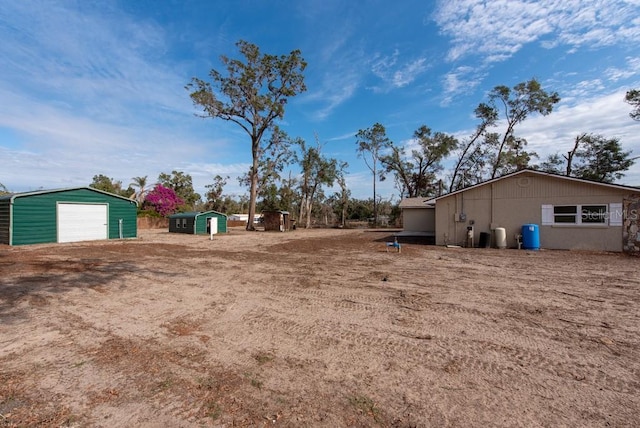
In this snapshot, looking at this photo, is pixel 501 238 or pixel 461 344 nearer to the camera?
pixel 461 344

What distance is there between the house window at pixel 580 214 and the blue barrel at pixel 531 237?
706mm

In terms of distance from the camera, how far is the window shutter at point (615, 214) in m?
12.6

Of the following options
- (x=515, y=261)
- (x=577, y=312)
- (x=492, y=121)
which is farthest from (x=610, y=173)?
(x=577, y=312)

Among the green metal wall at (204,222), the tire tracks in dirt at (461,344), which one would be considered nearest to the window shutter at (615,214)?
the tire tracks in dirt at (461,344)

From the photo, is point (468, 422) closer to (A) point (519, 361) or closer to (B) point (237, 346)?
(A) point (519, 361)

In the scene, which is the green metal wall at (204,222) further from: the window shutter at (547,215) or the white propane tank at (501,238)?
the window shutter at (547,215)

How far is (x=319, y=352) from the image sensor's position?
3541mm

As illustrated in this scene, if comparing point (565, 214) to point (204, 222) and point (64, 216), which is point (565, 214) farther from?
point (64, 216)

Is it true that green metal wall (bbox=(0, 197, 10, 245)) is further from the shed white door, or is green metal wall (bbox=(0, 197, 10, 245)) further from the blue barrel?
the blue barrel

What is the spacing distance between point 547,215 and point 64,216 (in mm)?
24850

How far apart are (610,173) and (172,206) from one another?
1966 inches

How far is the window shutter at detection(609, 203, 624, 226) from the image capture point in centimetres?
1260

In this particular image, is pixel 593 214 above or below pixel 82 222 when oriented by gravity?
above

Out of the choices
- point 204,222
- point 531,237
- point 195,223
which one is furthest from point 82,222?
point 531,237
